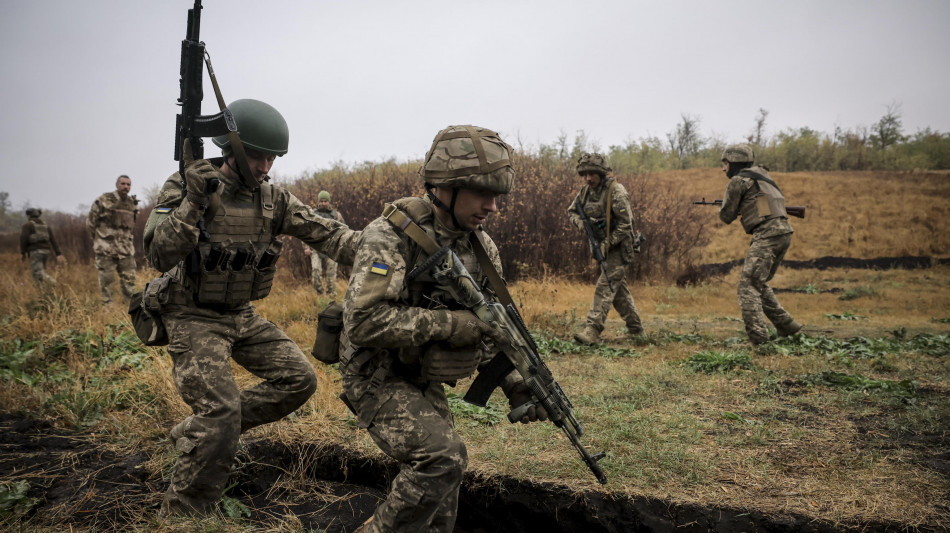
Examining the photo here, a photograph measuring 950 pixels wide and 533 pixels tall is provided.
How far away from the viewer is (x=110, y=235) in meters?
9.92

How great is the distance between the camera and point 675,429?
4.16 metres

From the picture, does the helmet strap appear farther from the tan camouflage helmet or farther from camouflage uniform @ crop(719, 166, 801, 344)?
camouflage uniform @ crop(719, 166, 801, 344)

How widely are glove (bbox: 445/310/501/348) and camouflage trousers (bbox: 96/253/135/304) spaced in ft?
30.2

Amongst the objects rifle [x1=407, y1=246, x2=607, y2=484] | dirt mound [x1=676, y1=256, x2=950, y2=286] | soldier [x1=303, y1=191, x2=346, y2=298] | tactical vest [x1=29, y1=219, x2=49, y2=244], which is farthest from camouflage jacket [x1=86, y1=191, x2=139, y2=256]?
dirt mound [x1=676, y1=256, x2=950, y2=286]

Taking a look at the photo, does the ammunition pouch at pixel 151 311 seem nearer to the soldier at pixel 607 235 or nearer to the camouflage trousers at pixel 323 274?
the soldier at pixel 607 235

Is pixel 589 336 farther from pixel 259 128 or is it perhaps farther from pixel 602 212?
pixel 259 128

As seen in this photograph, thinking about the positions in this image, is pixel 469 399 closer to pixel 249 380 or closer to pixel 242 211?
pixel 242 211

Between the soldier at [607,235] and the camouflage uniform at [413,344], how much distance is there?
15.9ft

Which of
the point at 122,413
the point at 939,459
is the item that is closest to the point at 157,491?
the point at 122,413

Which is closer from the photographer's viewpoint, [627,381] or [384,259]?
[384,259]

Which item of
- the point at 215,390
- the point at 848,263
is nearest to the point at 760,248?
the point at 215,390

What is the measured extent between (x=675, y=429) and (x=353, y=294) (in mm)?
2844

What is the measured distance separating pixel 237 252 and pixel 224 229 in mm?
152

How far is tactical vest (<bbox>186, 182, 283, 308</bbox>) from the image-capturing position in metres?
3.01
